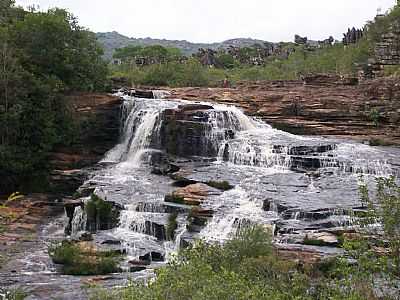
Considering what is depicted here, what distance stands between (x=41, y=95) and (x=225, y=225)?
13.8 metres

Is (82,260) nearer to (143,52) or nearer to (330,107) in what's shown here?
(330,107)

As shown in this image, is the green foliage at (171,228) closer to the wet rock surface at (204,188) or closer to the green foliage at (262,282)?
the wet rock surface at (204,188)

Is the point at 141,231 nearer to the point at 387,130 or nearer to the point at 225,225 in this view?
the point at 225,225

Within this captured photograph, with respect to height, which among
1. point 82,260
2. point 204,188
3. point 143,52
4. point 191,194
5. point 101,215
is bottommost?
point 82,260

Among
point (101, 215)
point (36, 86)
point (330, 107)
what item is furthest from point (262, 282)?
point (330, 107)

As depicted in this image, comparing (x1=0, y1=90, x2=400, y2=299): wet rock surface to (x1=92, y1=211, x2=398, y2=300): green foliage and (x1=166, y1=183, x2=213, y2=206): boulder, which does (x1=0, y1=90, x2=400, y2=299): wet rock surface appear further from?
(x1=92, y1=211, x2=398, y2=300): green foliage

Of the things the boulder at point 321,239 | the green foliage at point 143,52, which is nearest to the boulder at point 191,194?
the boulder at point 321,239

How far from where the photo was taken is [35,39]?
32750 millimetres

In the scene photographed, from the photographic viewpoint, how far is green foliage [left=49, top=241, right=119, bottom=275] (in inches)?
735

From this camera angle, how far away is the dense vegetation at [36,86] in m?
29.1

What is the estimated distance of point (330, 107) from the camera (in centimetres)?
3403

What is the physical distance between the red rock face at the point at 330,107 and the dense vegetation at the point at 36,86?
6.81 m

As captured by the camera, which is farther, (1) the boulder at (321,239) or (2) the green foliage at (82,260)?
(2) the green foliage at (82,260)

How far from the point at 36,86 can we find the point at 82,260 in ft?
43.9
